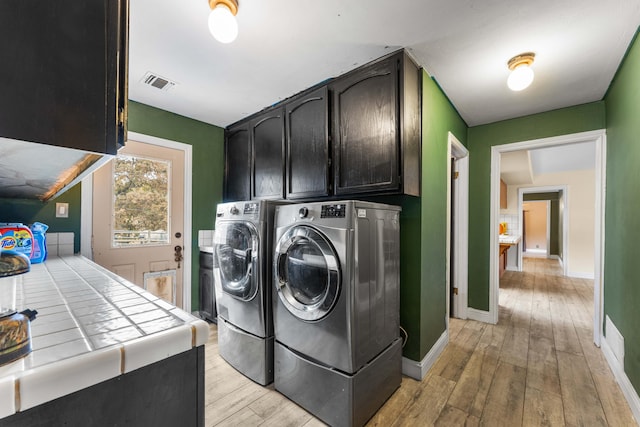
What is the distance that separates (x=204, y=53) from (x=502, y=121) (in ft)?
9.94

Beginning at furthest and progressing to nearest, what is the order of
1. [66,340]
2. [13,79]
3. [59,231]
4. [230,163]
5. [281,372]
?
[230,163], [59,231], [281,372], [66,340], [13,79]

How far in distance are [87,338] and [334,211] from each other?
1.14 meters

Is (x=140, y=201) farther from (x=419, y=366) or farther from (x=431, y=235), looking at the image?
(x=419, y=366)

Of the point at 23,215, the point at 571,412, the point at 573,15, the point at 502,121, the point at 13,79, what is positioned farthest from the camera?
the point at 502,121

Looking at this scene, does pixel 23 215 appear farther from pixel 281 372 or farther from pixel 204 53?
pixel 281 372

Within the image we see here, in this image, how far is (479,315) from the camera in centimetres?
300

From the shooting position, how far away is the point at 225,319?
7.06ft

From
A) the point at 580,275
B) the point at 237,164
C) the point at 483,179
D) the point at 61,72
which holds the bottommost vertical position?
the point at 580,275

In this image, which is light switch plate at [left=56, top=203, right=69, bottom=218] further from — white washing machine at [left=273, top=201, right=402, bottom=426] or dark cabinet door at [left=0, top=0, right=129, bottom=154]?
dark cabinet door at [left=0, top=0, right=129, bottom=154]

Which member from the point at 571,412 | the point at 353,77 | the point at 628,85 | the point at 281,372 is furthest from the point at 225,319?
the point at 628,85

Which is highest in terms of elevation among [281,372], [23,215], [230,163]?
[230,163]

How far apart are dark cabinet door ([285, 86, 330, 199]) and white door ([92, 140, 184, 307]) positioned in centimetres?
132

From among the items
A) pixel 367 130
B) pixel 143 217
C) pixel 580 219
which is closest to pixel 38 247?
pixel 143 217

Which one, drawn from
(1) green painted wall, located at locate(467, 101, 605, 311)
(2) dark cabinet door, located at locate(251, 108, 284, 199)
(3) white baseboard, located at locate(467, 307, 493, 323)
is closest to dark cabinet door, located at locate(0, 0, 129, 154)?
(2) dark cabinet door, located at locate(251, 108, 284, 199)
